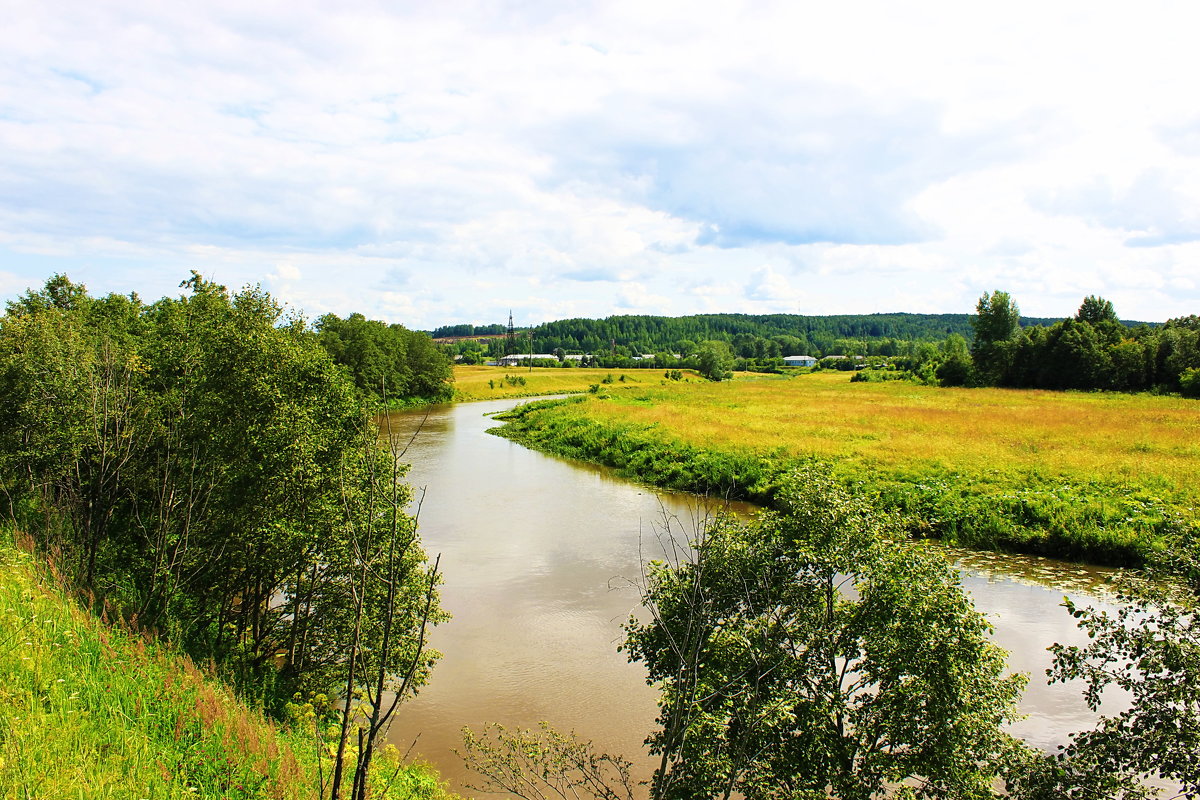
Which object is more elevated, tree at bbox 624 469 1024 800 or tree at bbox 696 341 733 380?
tree at bbox 696 341 733 380

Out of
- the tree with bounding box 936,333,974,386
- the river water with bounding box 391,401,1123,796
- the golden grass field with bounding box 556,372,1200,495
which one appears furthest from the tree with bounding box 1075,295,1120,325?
the river water with bounding box 391,401,1123,796

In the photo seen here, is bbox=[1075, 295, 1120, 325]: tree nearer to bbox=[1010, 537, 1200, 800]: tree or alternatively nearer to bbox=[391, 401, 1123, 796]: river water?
bbox=[391, 401, 1123, 796]: river water

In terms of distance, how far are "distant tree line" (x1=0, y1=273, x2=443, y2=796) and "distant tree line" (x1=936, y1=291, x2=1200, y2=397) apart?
6454 cm

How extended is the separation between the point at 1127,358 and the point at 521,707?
68.3m

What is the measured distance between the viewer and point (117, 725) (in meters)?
6.91

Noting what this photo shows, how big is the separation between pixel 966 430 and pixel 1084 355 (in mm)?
39393

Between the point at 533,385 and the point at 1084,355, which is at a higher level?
the point at 1084,355

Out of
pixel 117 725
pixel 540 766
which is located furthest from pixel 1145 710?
pixel 117 725

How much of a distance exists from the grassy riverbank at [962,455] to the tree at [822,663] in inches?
53.1

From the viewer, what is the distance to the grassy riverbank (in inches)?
795

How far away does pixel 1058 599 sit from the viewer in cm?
1645

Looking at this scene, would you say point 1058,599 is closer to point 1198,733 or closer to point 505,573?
point 1198,733

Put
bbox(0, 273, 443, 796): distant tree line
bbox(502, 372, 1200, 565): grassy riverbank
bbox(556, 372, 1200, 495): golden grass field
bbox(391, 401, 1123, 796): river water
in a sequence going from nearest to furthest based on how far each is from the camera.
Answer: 1. bbox(0, 273, 443, 796): distant tree line
2. bbox(391, 401, 1123, 796): river water
3. bbox(502, 372, 1200, 565): grassy riverbank
4. bbox(556, 372, 1200, 495): golden grass field

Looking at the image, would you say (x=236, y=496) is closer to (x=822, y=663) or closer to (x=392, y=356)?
(x=822, y=663)
